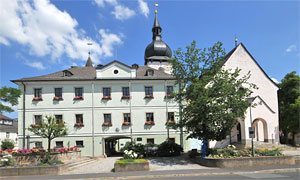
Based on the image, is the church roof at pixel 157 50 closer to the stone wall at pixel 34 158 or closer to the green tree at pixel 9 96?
the green tree at pixel 9 96

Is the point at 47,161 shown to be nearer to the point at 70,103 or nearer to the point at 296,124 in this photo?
the point at 70,103

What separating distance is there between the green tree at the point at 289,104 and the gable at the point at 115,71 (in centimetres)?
2176

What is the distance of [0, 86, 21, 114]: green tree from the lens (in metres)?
22.2

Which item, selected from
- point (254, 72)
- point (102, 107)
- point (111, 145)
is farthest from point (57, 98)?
point (254, 72)

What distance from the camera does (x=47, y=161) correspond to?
14.6 metres

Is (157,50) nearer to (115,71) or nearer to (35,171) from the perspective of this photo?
(115,71)

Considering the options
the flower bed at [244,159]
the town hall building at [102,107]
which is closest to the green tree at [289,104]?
the town hall building at [102,107]

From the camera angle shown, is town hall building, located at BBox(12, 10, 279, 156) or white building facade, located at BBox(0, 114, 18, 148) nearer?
town hall building, located at BBox(12, 10, 279, 156)

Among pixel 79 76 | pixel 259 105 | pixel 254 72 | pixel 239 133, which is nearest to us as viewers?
pixel 79 76

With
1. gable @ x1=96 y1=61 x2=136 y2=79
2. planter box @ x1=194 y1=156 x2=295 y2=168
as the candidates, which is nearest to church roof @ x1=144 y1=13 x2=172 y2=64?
gable @ x1=96 y1=61 x2=136 y2=79

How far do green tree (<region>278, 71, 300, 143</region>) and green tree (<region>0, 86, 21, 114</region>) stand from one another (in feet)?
112

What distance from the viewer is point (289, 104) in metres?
28.4

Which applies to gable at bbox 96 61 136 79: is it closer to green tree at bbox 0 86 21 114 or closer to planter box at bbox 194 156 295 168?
green tree at bbox 0 86 21 114

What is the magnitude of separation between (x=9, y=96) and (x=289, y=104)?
36623 mm
